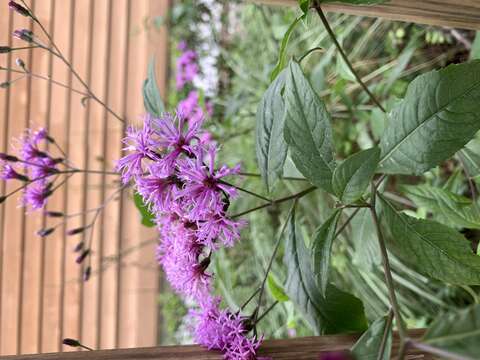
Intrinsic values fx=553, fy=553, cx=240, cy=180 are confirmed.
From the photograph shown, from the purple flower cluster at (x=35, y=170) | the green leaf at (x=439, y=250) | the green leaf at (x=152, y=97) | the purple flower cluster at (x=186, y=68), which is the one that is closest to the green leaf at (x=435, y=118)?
the green leaf at (x=439, y=250)

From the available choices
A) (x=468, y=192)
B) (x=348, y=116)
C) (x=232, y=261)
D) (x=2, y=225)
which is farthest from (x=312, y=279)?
(x=2, y=225)

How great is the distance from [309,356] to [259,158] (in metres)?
0.20

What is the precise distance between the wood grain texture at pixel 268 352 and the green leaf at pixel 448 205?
22 centimetres

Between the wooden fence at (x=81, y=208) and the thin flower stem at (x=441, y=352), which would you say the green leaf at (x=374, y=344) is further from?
the wooden fence at (x=81, y=208)

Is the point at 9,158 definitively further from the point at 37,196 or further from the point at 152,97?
the point at 152,97

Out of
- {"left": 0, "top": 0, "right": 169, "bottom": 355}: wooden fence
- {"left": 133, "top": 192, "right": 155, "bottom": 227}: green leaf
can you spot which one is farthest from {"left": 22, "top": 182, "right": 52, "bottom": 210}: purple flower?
{"left": 0, "top": 0, "right": 169, "bottom": 355}: wooden fence

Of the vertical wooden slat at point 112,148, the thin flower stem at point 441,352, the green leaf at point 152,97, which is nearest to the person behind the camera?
the thin flower stem at point 441,352

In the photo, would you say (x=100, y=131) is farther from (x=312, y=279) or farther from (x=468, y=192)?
(x=312, y=279)

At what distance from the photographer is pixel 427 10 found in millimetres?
523

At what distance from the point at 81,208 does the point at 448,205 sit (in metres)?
1.48

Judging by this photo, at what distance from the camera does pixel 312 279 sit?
1.90 ft

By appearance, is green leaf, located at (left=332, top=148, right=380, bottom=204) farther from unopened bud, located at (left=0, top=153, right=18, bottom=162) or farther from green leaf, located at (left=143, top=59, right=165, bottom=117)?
unopened bud, located at (left=0, top=153, right=18, bottom=162)

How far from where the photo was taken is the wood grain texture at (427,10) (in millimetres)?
515

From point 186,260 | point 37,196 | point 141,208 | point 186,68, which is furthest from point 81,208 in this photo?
point 186,260
